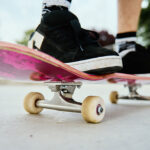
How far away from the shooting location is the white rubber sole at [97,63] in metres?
0.83

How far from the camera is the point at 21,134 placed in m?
0.62

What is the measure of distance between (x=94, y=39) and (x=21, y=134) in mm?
527

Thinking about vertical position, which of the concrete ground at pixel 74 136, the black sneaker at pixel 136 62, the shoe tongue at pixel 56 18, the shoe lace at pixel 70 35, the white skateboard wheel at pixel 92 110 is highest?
the shoe tongue at pixel 56 18

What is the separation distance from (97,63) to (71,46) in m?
0.14

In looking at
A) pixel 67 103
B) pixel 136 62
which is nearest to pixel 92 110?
pixel 67 103

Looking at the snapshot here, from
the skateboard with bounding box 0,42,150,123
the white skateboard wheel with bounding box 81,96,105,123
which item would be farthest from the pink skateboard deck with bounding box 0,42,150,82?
the white skateboard wheel with bounding box 81,96,105,123

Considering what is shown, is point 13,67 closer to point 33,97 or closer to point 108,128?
point 33,97

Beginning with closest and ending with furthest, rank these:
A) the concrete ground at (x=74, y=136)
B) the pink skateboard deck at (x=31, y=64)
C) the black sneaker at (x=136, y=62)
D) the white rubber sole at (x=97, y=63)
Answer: the concrete ground at (x=74, y=136)
the pink skateboard deck at (x=31, y=64)
the white rubber sole at (x=97, y=63)
the black sneaker at (x=136, y=62)

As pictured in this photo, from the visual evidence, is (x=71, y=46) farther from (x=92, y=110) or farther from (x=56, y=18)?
(x=92, y=110)

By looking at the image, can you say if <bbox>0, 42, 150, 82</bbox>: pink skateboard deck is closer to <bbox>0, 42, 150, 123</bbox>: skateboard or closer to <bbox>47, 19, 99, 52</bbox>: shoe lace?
<bbox>0, 42, 150, 123</bbox>: skateboard

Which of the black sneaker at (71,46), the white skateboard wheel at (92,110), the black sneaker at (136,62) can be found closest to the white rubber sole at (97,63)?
the black sneaker at (71,46)

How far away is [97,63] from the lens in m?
0.84

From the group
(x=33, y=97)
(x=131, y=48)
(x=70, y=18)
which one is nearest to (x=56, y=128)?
(x=33, y=97)

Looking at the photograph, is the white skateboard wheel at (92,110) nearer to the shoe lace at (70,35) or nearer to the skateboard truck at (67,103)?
the skateboard truck at (67,103)
